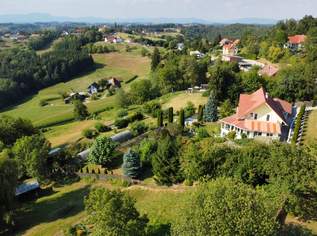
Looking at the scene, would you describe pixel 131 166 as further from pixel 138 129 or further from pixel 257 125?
pixel 257 125

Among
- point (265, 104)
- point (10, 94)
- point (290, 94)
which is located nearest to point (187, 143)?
point (265, 104)

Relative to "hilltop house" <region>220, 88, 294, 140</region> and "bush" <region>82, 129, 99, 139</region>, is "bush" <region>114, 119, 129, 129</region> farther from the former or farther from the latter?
"hilltop house" <region>220, 88, 294, 140</region>

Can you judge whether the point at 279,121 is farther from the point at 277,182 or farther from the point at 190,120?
the point at 277,182

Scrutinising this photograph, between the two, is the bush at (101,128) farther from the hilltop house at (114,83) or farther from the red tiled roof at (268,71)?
the hilltop house at (114,83)

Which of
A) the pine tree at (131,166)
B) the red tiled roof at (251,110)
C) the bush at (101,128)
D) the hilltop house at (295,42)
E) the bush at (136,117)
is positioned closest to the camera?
the pine tree at (131,166)

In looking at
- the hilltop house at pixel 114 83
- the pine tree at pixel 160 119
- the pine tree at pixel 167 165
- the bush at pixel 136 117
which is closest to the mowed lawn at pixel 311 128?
the pine tree at pixel 167 165

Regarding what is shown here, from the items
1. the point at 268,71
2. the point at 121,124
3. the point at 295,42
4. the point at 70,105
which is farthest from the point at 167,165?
the point at 295,42

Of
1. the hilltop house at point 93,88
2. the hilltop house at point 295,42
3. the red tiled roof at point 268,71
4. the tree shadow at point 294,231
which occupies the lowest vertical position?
the hilltop house at point 93,88
